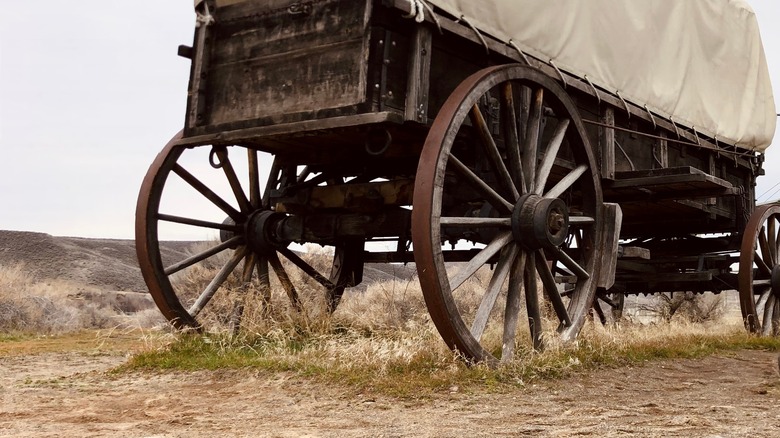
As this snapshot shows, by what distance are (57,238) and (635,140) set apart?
1743 centimetres

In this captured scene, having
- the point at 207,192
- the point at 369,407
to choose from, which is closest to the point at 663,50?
the point at 207,192

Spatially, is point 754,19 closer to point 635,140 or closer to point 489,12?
point 635,140

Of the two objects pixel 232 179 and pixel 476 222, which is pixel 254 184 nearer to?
pixel 232 179

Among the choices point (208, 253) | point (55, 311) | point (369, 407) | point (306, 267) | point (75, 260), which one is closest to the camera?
point (369, 407)

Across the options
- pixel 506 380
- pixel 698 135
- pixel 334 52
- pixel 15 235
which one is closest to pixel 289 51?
pixel 334 52

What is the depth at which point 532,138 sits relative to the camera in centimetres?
525

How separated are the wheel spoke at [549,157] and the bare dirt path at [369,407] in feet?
4.07

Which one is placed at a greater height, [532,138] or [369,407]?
[532,138]

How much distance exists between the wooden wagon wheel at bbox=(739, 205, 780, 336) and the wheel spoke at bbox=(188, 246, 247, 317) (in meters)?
4.68

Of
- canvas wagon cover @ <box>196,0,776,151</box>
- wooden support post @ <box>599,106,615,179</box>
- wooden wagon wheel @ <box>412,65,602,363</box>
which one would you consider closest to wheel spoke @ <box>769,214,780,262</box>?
canvas wagon cover @ <box>196,0,776,151</box>

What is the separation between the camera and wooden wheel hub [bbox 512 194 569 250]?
482 cm

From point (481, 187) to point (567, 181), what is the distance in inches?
40.6

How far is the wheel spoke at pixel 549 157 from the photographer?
5.20 metres

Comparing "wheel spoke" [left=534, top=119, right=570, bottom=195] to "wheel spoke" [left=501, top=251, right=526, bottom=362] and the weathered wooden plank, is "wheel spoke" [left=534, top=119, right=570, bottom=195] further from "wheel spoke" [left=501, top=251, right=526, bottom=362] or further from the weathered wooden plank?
the weathered wooden plank
